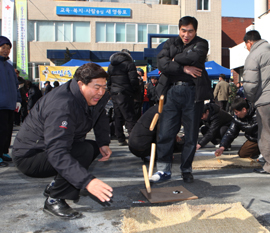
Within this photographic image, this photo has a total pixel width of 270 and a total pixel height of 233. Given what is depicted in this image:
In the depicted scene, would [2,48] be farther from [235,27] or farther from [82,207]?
[235,27]

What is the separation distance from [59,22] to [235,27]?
19.8 m

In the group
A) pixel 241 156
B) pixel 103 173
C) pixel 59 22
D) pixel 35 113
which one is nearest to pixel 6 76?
pixel 103 173

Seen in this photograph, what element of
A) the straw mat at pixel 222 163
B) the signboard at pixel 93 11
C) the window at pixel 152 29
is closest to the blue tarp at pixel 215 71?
the straw mat at pixel 222 163

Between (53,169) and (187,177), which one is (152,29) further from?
(53,169)

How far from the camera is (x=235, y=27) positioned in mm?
35125

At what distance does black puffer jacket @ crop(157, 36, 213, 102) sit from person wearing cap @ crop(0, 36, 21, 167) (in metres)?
2.37

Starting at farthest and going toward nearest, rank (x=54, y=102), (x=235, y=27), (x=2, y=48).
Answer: (x=235, y=27) → (x=2, y=48) → (x=54, y=102)

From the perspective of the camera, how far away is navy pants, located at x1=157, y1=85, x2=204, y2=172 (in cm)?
Result: 362

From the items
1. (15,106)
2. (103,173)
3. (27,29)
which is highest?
(27,29)

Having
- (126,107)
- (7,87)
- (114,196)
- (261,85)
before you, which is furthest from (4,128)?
(261,85)

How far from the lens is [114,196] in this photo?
3.13 meters

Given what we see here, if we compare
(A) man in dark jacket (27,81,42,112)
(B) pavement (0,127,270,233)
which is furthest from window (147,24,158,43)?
(B) pavement (0,127,270,233)

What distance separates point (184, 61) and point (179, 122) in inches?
29.0

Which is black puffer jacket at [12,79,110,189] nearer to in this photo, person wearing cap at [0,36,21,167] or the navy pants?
the navy pants
